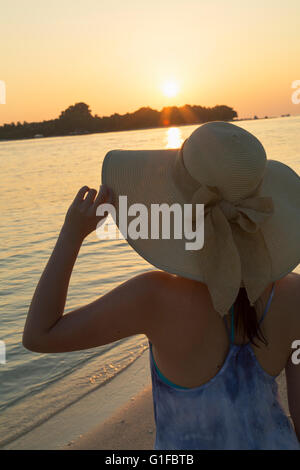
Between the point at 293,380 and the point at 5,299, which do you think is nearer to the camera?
the point at 293,380

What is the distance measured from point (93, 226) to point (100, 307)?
216 mm

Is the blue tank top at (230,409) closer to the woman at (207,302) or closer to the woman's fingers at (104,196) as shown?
the woman at (207,302)

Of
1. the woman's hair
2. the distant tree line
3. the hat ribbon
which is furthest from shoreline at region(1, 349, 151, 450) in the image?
the distant tree line

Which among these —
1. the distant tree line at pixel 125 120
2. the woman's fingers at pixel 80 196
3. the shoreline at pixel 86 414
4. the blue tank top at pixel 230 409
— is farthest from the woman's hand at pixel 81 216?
the distant tree line at pixel 125 120

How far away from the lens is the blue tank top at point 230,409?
1.28m

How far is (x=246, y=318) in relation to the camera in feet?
4.05

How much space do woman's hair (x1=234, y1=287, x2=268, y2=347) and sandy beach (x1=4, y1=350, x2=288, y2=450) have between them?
154 centimetres

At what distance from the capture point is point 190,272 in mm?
1205

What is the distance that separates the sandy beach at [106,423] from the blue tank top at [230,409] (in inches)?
52.7

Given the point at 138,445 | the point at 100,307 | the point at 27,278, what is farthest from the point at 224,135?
the point at 27,278

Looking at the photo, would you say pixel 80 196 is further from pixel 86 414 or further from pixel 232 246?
pixel 86 414

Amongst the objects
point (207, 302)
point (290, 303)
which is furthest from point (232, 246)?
point (290, 303)

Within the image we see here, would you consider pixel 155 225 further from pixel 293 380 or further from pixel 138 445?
pixel 138 445
